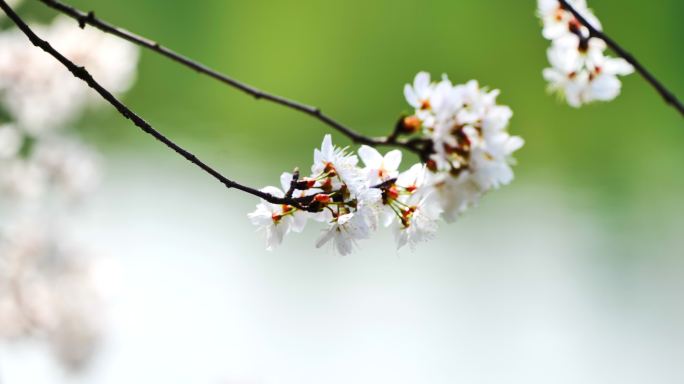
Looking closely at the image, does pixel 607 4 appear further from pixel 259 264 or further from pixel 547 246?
pixel 259 264

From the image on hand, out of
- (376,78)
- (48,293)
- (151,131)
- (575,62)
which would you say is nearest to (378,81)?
(376,78)

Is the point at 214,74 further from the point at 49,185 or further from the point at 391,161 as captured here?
the point at 49,185

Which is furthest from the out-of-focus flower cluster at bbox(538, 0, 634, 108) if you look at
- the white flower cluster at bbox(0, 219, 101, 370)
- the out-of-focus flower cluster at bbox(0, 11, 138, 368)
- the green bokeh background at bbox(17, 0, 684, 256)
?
the green bokeh background at bbox(17, 0, 684, 256)

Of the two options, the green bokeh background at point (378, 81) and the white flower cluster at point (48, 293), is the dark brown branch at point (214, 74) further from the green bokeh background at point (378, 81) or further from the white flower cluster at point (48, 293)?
the green bokeh background at point (378, 81)

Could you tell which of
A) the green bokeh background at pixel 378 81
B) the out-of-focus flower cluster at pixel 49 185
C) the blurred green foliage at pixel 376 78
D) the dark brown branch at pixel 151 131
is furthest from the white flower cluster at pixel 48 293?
the blurred green foliage at pixel 376 78

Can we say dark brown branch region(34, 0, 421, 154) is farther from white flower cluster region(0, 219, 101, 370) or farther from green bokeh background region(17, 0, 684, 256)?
→ green bokeh background region(17, 0, 684, 256)
